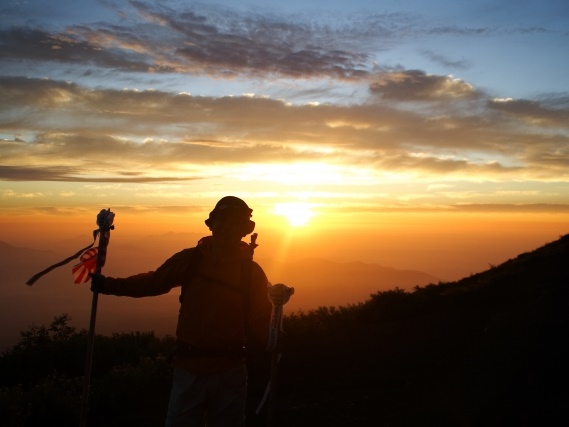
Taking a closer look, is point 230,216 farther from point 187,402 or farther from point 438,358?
point 438,358

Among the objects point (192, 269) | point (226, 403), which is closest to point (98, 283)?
point (192, 269)

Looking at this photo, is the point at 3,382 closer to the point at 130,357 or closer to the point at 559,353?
the point at 130,357

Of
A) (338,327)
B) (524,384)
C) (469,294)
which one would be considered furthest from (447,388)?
(469,294)

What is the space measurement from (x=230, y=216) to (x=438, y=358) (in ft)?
19.0

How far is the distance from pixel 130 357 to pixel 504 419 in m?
7.06

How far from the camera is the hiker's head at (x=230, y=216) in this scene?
17.2 ft

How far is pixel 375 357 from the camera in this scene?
10.2 meters

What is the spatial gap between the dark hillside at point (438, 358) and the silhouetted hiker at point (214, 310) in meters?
2.80

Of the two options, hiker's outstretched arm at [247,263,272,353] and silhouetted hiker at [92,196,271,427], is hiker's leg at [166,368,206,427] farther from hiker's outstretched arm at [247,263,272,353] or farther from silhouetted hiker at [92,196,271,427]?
hiker's outstretched arm at [247,263,272,353]

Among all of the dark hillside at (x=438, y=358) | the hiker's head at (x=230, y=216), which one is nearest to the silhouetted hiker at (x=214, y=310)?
the hiker's head at (x=230, y=216)

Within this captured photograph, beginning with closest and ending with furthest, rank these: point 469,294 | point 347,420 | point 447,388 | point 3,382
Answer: point 347,420 < point 447,388 < point 3,382 < point 469,294

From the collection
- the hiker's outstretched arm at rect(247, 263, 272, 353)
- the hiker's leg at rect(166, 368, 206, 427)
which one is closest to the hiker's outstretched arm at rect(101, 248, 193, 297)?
the hiker's outstretched arm at rect(247, 263, 272, 353)

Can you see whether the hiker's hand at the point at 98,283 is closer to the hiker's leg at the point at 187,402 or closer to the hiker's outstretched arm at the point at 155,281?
the hiker's outstretched arm at the point at 155,281

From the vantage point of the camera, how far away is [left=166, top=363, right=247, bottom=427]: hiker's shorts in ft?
16.1
